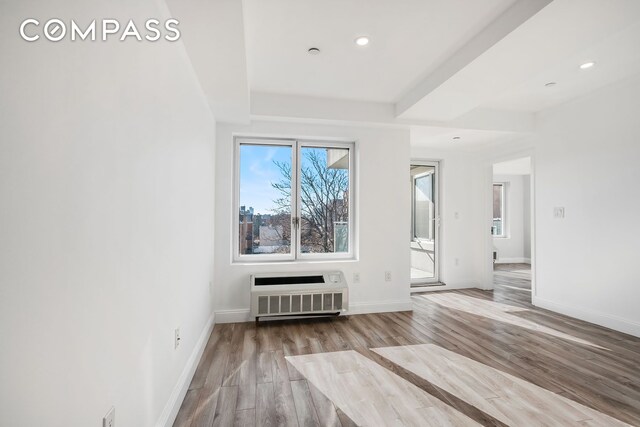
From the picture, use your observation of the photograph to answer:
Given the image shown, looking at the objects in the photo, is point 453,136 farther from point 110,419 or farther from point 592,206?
point 110,419

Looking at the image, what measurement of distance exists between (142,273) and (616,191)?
14.0 feet

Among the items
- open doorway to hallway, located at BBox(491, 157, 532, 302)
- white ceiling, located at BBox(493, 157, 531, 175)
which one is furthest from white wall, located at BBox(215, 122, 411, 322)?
open doorway to hallway, located at BBox(491, 157, 532, 302)

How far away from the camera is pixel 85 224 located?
2.88 feet

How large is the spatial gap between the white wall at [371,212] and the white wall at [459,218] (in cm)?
129

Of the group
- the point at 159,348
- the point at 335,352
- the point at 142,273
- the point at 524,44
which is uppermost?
the point at 524,44

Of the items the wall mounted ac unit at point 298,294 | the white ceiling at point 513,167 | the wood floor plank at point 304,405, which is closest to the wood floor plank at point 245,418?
the wood floor plank at point 304,405

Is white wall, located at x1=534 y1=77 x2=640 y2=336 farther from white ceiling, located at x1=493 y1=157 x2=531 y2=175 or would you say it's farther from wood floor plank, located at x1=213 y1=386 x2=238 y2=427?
wood floor plank, located at x1=213 y1=386 x2=238 y2=427

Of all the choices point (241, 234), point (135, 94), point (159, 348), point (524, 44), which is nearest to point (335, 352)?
point (159, 348)

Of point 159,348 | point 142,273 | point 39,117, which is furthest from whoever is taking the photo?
point 159,348

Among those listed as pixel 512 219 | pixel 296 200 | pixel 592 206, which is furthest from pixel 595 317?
pixel 512 219

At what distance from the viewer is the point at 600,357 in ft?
8.05

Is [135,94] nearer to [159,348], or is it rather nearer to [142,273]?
[142,273]

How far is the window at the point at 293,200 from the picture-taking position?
3.62 metres

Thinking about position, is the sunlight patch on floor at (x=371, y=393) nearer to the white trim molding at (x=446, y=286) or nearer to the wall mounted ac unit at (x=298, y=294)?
the wall mounted ac unit at (x=298, y=294)
